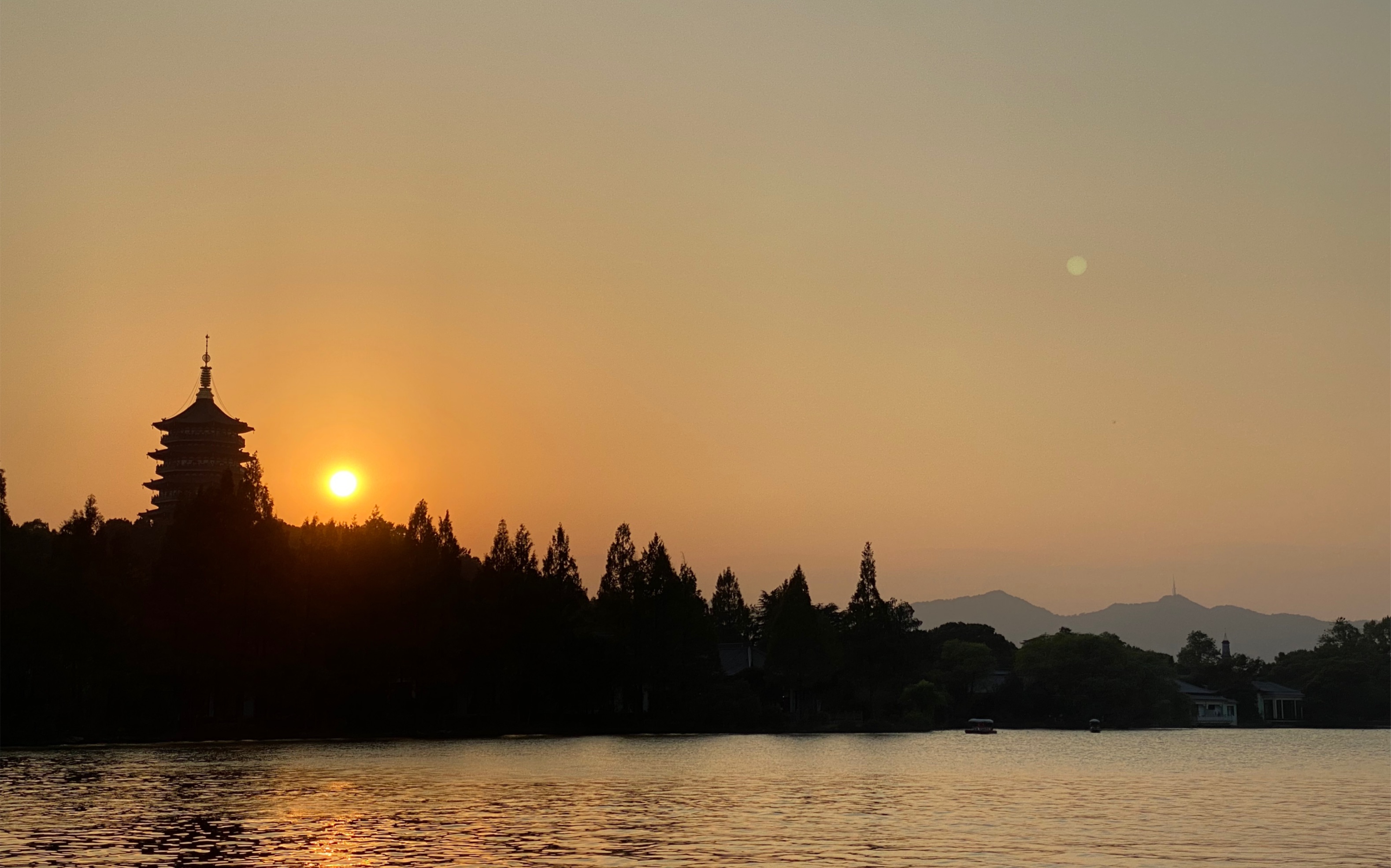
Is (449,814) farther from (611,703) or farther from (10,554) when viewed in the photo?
(611,703)

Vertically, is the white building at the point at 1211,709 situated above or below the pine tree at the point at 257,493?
below

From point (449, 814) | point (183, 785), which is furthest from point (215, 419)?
point (449, 814)

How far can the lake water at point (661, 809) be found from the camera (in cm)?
3578

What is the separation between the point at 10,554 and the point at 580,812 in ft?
156

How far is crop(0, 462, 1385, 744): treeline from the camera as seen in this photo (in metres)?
82.1

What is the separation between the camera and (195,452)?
176500mm

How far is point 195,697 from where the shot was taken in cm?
9038

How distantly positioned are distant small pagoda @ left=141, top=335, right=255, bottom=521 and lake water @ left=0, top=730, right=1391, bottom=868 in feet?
319

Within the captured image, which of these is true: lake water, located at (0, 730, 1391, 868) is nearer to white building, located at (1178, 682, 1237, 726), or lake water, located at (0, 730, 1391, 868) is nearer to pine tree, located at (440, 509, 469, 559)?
pine tree, located at (440, 509, 469, 559)

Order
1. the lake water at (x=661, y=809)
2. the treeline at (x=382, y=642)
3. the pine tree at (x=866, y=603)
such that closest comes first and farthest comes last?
1. the lake water at (x=661, y=809)
2. the treeline at (x=382, y=642)
3. the pine tree at (x=866, y=603)

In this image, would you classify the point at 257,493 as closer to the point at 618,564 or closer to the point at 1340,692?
the point at 618,564

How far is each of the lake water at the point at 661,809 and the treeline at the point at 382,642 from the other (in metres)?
6.40

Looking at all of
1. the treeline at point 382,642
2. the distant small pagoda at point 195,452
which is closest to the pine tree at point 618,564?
the treeline at point 382,642

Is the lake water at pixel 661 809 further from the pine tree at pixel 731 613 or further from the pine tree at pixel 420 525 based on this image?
the pine tree at pixel 731 613
